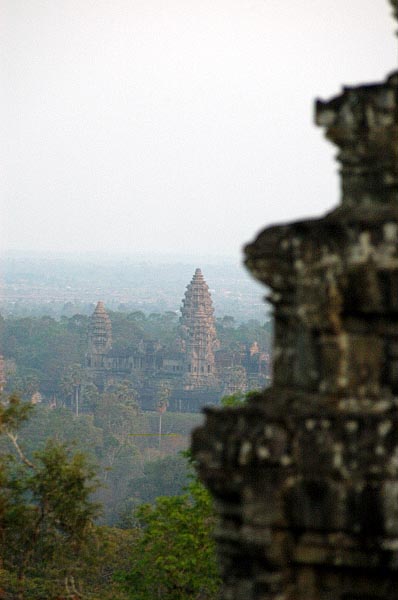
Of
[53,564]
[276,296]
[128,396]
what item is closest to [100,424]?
[128,396]

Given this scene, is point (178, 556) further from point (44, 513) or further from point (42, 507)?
point (42, 507)

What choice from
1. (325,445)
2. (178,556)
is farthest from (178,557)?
(325,445)

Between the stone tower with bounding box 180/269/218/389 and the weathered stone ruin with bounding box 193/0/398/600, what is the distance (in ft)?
304

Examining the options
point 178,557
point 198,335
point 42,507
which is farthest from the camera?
point 198,335

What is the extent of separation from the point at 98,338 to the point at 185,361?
6.91 meters

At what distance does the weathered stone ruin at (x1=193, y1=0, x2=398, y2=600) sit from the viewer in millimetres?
4867

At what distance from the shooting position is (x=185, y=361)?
99625 mm

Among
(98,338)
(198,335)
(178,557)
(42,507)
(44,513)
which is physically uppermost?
(198,335)

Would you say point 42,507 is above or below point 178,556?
above

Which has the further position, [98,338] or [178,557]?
[98,338]

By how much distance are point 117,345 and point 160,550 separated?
288ft

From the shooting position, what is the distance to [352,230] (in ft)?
16.1

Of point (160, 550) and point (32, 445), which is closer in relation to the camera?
point (160, 550)

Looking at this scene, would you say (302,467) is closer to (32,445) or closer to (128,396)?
(32,445)
